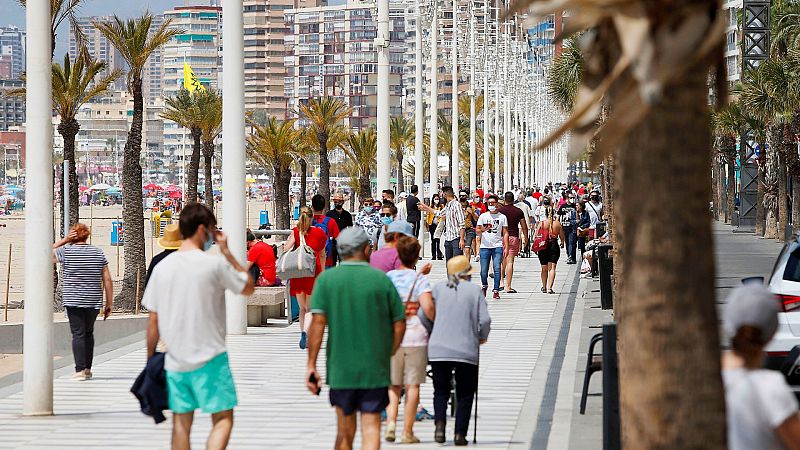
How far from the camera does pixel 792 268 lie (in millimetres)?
13383

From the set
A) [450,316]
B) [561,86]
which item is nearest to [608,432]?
[450,316]

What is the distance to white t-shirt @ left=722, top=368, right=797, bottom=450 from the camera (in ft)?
17.6

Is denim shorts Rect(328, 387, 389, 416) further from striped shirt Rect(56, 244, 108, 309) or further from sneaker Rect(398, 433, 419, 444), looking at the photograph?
striped shirt Rect(56, 244, 108, 309)

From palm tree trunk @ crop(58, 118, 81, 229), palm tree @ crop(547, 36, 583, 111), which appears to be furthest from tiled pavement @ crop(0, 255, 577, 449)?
palm tree @ crop(547, 36, 583, 111)

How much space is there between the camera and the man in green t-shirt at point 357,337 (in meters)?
8.83

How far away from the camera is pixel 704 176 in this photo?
14.5ft

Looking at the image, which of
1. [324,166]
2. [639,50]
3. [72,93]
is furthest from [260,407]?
[324,166]

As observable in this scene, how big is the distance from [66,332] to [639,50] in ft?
63.5

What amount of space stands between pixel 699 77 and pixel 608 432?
18.7 feet

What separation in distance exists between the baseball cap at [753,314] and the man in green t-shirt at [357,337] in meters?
3.50

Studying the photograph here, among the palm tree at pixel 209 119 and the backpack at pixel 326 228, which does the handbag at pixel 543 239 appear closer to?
the backpack at pixel 326 228

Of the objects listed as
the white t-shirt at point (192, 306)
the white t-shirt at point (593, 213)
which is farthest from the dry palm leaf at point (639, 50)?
the white t-shirt at point (593, 213)

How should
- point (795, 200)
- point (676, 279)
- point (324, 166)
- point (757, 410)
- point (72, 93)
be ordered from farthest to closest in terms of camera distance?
1. point (324, 166)
2. point (795, 200)
3. point (72, 93)
4. point (757, 410)
5. point (676, 279)

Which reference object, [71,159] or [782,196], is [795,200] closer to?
[782,196]
